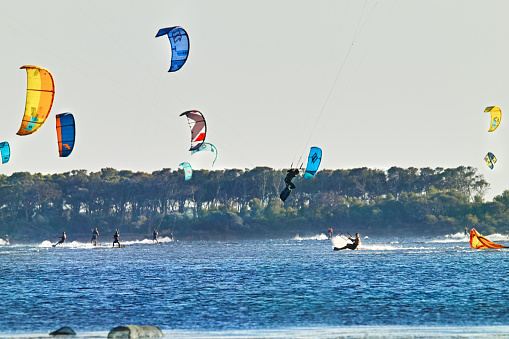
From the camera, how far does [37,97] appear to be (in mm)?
32969

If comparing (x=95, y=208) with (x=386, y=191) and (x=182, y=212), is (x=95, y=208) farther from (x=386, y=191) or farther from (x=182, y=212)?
(x=386, y=191)

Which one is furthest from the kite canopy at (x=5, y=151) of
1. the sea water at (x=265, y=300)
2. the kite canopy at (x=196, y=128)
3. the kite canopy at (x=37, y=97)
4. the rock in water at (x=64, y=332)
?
the rock in water at (x=64, y=332)

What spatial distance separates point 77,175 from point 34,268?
95009mm

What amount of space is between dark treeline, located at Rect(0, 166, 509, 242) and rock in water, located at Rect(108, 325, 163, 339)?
109 m

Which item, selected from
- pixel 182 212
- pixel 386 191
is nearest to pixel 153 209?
pixel 182 212

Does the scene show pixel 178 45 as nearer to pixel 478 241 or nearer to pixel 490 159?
pixel 478 241

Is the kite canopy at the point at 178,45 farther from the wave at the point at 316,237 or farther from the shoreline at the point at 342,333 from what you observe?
the wave at the point at 316,237

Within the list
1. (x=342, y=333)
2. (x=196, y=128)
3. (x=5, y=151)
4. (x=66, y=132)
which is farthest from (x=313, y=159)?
(x=342, y=333)

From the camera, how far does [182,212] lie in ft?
443

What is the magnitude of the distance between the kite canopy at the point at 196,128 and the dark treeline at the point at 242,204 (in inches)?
3162

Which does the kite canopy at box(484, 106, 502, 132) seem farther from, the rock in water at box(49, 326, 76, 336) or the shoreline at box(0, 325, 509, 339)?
the rock in water at box(49, 326, 76, 336)

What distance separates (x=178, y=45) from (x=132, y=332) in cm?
2183

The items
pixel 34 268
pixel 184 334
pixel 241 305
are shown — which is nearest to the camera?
pixel 184 334

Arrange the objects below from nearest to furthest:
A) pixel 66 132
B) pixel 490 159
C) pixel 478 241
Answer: pixel 66 132 → pixel 478 241 → pixel 490 159
